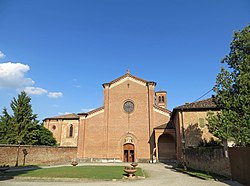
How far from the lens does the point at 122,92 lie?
32406mm

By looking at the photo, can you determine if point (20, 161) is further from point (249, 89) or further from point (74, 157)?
point (249, 89)

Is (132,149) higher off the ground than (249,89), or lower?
lower

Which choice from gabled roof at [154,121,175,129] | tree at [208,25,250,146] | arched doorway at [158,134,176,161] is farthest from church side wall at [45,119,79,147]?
tree at [208,25,250,146]

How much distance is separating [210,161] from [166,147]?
14.6 metres

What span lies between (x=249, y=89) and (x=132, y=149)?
21463mm

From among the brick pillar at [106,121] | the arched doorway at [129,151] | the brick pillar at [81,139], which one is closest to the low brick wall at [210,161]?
the arched doorway at [129,151]

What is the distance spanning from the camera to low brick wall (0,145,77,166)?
19.6 meters

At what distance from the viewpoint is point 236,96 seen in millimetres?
11852

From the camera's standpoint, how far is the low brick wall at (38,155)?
19641 mm

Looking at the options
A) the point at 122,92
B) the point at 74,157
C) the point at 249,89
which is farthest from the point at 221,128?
the point at 74,157

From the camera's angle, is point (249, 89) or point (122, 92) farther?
point (122, 92)

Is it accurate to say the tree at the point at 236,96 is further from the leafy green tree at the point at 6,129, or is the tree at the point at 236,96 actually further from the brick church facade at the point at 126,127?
the leafy green tree at the point at 6,129

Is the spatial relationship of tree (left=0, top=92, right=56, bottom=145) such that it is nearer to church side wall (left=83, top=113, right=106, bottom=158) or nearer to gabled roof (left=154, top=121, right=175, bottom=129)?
church side wall (left=83, top=113, right=106, bottom=158)

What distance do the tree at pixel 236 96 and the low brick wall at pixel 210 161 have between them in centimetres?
164
